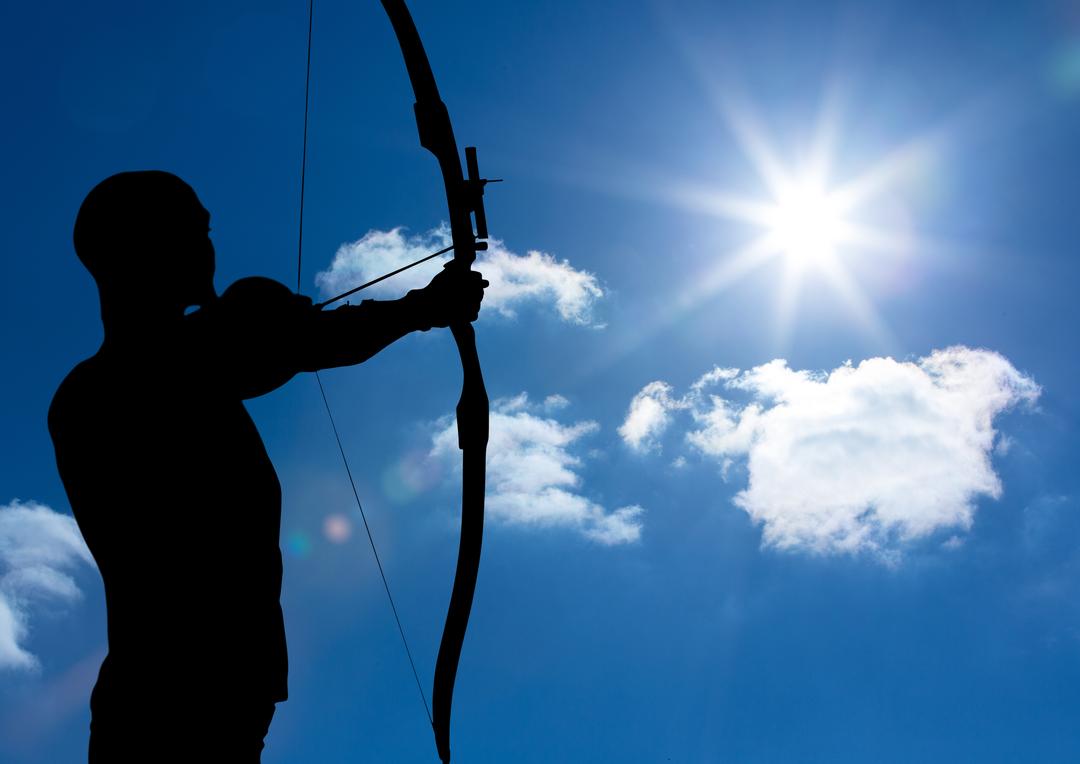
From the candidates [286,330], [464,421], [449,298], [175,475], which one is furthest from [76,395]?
[464,421]

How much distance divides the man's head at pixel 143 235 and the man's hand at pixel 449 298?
0.61m

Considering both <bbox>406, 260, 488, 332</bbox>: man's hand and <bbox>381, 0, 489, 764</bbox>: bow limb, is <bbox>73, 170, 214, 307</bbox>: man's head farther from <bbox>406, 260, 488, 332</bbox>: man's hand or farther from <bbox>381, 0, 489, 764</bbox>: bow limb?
<bbox>381, 0, 489, 764</bbox>: bow limb

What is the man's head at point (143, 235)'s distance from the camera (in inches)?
78.2

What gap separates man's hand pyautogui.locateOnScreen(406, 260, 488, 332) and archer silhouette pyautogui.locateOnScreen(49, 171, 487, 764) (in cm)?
33

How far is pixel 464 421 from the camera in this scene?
3131 mm

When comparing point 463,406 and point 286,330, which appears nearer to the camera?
point 286,330

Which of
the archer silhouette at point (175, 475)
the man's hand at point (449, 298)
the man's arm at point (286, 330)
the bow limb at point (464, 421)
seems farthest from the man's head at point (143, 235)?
the bow limb at point (464, 421)

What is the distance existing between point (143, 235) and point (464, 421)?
1405mm

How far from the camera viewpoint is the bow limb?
3.03 m

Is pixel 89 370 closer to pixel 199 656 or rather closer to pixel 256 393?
pixel 256 393

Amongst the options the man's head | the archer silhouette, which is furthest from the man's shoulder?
the man's head

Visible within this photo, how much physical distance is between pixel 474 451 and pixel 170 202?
57.8 inches

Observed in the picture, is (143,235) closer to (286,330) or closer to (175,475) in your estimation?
(286,330)

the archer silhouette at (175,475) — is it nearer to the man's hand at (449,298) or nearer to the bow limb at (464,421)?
the man's hand at (449,298)
